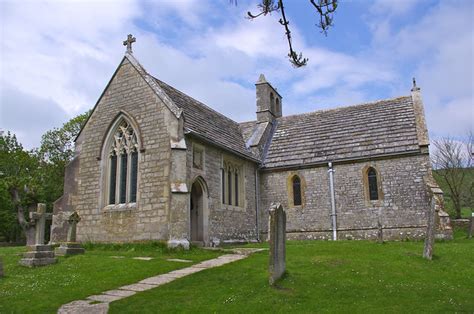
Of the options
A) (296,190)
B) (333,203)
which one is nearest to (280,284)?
(333,203)

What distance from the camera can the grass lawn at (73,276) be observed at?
8.43 m

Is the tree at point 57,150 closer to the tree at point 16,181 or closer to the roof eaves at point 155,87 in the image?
the tree at point 16,181

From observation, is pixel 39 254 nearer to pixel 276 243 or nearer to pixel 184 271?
pixel 184 271

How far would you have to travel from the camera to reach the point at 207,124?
836 inches

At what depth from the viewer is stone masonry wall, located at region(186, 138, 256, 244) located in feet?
59.7

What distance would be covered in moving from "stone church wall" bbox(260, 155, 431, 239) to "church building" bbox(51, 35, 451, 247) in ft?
0.16

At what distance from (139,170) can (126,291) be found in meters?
8.75

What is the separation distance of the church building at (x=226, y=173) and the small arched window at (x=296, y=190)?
2.2 inches

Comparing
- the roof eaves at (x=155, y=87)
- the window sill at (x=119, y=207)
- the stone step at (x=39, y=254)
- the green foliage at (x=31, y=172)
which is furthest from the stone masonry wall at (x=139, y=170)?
the green foliage at (x=31, y=172)

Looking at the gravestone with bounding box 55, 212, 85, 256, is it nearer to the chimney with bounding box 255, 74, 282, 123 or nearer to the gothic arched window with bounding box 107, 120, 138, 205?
the gothic arched window with bounding box 107, 120, 138, 205

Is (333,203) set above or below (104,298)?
above

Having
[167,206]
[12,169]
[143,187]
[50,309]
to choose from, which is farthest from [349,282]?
[12,169]

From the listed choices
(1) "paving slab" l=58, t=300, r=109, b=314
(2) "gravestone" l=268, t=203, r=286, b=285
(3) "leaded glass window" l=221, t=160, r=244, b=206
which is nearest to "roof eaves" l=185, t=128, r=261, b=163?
(3) "leaded glass window" l=221, t=160, r=244, b=206

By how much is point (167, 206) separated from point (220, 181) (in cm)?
394
